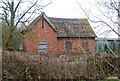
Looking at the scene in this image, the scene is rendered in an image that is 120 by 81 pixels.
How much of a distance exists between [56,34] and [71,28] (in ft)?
7.86

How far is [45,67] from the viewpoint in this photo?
6.75 m

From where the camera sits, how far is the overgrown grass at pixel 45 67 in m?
6.74

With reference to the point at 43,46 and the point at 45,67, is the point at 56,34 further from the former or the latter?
the point at 45,67

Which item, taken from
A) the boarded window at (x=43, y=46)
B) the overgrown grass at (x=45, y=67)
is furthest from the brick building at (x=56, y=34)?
the overgrown grass at (x=45, y=67)

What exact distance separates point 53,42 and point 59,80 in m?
10.2

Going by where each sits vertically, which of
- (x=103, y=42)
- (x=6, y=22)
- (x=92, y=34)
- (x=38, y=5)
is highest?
(x=38, y=5)

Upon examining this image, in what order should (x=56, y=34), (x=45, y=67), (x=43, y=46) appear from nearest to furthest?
(x=45, y=67), (x=43, y=46), (x=56, y=34)

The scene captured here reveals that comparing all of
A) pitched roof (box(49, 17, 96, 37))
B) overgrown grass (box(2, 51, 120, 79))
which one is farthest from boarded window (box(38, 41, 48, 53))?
overgrown grass (box(2, 51, 120, 79))

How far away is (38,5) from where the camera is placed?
10.6 m

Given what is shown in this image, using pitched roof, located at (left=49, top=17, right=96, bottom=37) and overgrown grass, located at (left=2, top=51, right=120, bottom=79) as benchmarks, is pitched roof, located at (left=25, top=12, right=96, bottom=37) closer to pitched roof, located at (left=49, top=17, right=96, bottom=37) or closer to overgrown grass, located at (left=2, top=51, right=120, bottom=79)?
pitched roof, located at (left=49, top=17, right=96, bottom=37)

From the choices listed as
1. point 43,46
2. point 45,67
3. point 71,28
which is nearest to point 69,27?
point 71,28

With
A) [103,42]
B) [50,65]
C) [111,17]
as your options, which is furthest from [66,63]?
[103,42]

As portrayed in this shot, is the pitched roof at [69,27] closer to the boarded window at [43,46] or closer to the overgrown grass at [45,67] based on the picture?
the boarded window at [43,46]

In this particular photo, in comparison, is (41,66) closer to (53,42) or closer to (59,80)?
(59,80)
